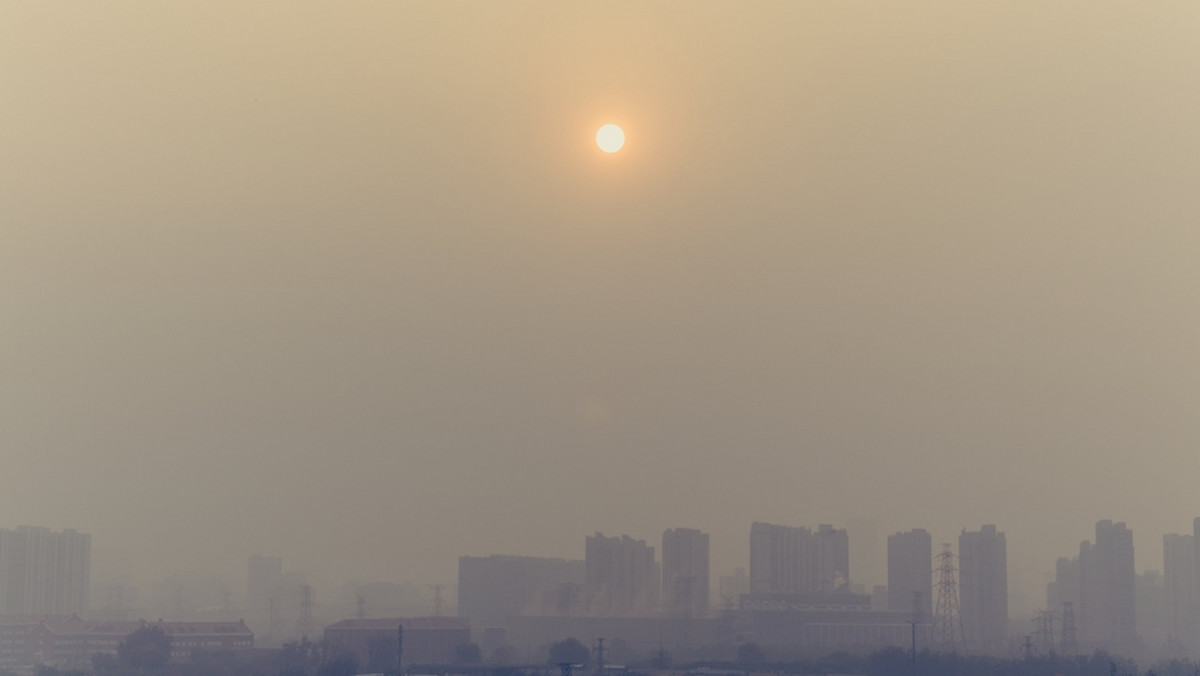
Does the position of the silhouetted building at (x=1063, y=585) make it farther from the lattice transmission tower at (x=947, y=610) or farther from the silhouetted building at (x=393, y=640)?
the silhouetted building at (x=393, y=640)

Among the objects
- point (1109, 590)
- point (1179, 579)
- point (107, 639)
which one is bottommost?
point (107, 639)

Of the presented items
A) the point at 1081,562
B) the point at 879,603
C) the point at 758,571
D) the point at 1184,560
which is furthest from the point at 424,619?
the point at 1184,560

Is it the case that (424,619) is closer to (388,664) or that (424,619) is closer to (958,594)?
(388,664)

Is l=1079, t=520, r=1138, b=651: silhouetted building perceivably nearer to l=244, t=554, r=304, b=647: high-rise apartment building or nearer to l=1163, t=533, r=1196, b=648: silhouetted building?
l=1163, t=533, r=1196, b=648: silhouetted building

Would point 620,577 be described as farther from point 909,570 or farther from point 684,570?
point 909,570

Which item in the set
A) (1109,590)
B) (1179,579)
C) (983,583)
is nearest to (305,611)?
(983,583)

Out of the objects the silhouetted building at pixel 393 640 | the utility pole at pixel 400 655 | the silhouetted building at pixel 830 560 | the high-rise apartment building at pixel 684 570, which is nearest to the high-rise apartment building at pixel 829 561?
the silhouetted building at pixel 830 560

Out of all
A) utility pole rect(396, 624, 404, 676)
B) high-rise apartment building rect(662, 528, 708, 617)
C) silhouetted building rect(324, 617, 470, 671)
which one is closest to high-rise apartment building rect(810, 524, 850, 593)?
high-rise apartment building rect(662, 528, 708, 617)
